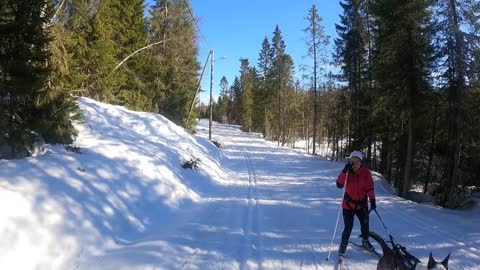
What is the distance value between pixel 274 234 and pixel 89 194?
4.21 meters

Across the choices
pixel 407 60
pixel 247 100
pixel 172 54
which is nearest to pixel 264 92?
pixel 247 100

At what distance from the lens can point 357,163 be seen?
8.02 metres

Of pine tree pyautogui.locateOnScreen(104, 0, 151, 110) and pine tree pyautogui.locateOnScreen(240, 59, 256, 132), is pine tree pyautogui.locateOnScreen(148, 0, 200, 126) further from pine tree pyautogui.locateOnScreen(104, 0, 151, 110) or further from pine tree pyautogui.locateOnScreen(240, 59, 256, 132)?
pine tree pyautogui.locateOnScreen(240, 59, 256, 132)

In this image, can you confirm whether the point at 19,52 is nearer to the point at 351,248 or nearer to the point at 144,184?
the point at 144,184

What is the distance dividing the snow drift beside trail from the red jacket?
4.47 m

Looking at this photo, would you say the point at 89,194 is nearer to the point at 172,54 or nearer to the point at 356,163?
the point at 356,163

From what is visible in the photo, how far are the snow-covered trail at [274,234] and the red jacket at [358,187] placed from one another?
41.5 inches

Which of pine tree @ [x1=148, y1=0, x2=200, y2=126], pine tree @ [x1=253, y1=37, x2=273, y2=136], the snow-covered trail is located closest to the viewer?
the snow-covered trail

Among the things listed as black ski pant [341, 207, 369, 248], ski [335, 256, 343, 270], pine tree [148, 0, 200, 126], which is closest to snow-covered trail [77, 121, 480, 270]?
ski [335, 256, 343, 270]

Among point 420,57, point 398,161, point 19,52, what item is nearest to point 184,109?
point 398,161

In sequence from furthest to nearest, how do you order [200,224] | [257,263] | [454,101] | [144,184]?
[454,101]
[144,184]
[200,224]
[257,263]

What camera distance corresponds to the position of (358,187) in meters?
8.04

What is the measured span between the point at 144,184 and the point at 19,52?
4.76m

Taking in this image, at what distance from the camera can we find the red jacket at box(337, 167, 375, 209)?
26.3 feet
